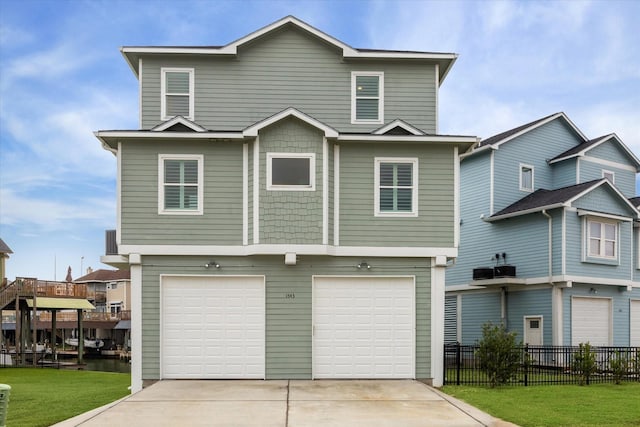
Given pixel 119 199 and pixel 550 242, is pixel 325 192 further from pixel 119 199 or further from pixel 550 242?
pixel 550 242

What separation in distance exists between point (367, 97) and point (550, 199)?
9.39 metres

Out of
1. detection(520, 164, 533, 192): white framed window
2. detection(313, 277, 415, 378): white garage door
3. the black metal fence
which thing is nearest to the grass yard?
the black metal fence

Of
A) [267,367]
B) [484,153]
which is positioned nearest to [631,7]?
[484,153]

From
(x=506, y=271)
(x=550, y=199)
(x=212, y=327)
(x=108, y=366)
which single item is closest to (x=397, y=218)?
(x=212, y=327)

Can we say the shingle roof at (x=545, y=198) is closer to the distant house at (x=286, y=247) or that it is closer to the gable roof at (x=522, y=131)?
the gable roof at (x=522, y=131)

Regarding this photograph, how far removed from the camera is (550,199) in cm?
2183

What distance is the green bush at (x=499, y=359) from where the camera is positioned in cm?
1472

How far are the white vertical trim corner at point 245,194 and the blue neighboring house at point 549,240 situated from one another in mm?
9983

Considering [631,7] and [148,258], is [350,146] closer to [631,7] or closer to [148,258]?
[148,258]

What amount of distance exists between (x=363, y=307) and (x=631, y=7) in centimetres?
1791

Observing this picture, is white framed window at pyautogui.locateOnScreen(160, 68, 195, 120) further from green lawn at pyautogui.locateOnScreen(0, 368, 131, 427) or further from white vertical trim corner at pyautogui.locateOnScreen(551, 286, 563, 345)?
white vertical trim corner at pyautogui.locateOnScreen(551, 286, 563, 345)

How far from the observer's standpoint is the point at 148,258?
572 inches

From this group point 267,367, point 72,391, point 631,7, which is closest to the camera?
point 267,367

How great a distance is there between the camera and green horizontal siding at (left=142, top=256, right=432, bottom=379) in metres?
14.5
